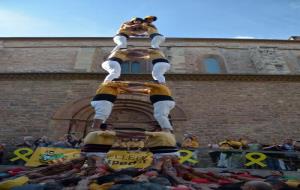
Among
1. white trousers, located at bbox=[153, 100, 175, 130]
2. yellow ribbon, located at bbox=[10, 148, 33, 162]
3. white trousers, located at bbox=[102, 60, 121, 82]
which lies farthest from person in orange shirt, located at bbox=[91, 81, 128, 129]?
yellow ribbon, located at bbox=[10, 148, 33, 162]

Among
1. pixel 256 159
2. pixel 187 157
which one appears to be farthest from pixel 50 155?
pixel 256 159

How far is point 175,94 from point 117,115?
283 centimetres

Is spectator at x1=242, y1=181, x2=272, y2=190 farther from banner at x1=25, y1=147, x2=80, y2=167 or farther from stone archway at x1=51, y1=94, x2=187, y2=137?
stone archway at x1=51, y1=94, x2=187, y2=137

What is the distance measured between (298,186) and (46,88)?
1201 centimetres

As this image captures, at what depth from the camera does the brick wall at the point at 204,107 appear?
1281 centimetres

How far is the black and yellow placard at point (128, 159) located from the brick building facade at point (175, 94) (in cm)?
581

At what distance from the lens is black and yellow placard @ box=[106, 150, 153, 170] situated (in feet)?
22.1

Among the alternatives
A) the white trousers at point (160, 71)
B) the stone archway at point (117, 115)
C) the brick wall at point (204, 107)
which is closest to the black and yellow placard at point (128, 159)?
the white trousers at point (160, 71)

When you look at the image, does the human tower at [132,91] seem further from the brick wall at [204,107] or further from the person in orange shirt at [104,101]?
the brick wall at [204,107]

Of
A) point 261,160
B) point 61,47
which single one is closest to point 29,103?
point 61,47

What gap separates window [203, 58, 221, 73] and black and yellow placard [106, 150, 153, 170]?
10.8m

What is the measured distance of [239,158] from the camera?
8570 millimetres

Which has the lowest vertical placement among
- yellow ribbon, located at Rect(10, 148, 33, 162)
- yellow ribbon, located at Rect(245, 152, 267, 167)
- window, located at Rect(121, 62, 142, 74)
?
yellow ribbon, located at Rect(245, 152, 267, 167)

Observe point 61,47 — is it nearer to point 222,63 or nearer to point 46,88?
point 46,88
